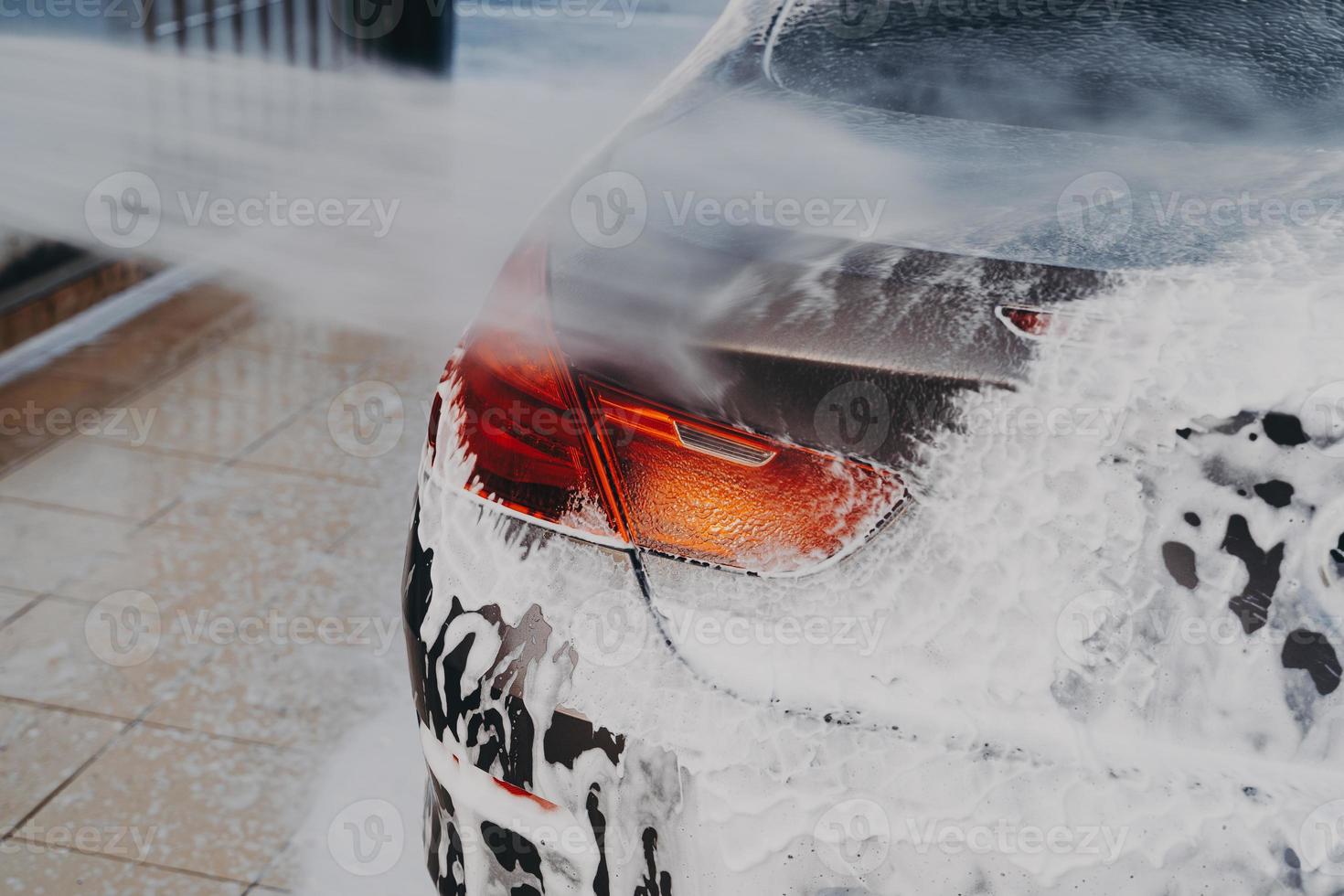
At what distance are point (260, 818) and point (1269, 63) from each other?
6.63ft

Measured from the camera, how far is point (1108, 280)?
1.25 m

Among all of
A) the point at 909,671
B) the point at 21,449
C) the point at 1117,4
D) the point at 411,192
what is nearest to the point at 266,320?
the point at 21,449

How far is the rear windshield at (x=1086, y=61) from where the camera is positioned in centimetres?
165

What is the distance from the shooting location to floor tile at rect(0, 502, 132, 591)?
301 cm

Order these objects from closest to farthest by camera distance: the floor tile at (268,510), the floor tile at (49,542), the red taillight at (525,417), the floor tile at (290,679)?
the red taillight at (525,417) → the floor tile at (290,679) → the floor tile at (49,542) → the floor tile at (268,510)

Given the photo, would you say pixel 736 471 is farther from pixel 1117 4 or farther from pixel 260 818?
pixel 260 818
